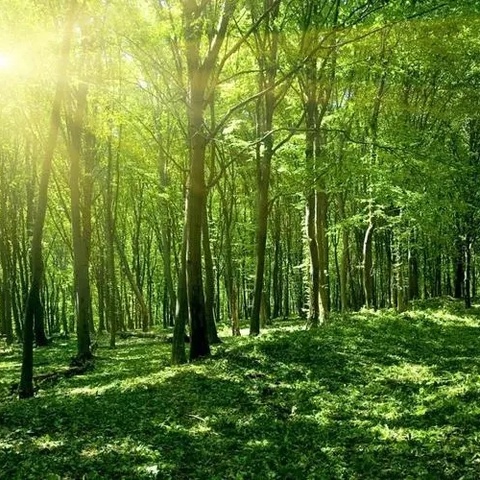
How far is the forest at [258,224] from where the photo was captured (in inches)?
330

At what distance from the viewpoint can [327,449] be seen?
8.16 metres

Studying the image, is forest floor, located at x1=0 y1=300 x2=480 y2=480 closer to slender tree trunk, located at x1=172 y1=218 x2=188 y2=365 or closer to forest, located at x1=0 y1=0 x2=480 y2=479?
forest, located at x1=0 y1=0 x2=480 y2=479

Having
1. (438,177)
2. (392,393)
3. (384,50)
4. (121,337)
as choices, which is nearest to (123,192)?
(121,337)

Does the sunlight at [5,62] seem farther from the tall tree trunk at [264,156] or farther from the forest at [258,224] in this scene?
the tall tree trunk at [264,156]

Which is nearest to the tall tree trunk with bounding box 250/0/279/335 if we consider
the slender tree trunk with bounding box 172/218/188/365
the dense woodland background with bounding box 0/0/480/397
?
the dense woodland background with bounding box 0/0/480/397

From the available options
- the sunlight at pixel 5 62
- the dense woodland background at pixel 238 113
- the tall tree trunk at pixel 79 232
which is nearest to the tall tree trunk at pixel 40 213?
the dense woodland background at pixel 238 113

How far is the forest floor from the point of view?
7449mm

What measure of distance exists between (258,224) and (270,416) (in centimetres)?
1098

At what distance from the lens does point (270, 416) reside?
32.5 ft

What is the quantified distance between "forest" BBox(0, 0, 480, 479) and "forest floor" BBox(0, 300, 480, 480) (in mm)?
51

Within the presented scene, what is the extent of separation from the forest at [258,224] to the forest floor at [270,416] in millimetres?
51

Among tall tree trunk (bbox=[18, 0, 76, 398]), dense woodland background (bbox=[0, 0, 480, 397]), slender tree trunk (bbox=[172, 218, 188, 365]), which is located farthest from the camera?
slender tree trunk (bbox=[172, 218, 188, 365])

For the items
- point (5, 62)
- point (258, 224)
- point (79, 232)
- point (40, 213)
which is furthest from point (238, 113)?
point (40, 213)

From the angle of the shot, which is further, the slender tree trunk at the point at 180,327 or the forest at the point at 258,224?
the slender tree trunk at the point at 180,327
